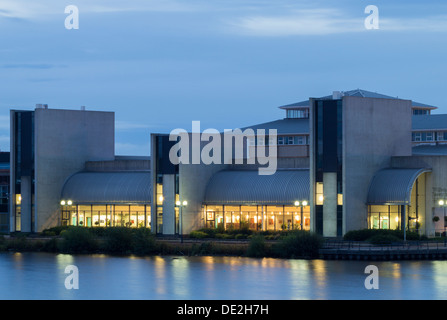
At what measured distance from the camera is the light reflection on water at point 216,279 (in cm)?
7269

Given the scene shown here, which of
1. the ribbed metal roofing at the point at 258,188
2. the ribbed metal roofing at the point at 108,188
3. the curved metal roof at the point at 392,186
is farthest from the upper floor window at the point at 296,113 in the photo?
the curved metal roof at the point at 392,186

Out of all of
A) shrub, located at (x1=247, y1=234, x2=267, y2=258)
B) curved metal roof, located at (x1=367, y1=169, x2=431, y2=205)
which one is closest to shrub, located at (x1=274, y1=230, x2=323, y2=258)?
shrub, located at (x1=247, y1=234, x2=267, y2=258)

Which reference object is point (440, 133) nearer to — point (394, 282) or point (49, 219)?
point (49, 219)

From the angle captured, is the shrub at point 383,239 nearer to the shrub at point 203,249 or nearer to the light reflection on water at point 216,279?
the light reflection on water at point 216,279

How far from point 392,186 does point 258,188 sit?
1406 centimetres

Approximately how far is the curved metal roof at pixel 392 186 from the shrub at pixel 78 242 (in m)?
25.6

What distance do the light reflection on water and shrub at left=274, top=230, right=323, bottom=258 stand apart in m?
2.06

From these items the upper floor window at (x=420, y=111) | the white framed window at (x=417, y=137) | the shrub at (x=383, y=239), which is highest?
Answer: the upper floor window at (x=420, y=111)

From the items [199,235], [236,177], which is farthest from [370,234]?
[236,177]

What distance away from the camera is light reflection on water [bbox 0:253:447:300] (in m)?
72.7

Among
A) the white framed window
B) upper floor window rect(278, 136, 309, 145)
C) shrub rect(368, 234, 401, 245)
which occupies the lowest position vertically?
→ shrub rect(368, 234, 401, 245)

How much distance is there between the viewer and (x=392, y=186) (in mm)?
101188

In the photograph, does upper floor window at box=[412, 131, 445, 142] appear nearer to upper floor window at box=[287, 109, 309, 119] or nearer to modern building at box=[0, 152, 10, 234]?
upper floor window at box=[287, 109, 309, 119]

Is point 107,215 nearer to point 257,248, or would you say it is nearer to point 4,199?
point 4,199
